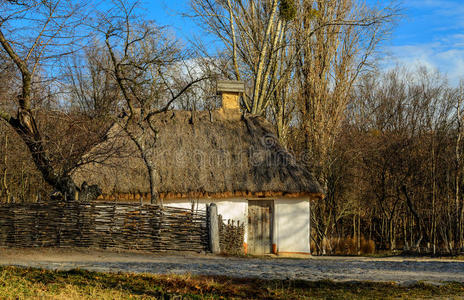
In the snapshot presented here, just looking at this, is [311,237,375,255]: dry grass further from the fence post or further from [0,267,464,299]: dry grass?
[0,267,464,299]: dry grass

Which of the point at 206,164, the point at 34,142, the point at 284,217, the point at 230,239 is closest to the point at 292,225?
the point at 284,217

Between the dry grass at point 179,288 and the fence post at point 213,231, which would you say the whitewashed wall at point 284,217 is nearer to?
the fence post at point 213,231

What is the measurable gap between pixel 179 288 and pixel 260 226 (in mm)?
10685

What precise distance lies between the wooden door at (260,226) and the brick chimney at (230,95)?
13.3ft

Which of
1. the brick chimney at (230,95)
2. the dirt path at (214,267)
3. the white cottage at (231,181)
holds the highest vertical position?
the brick chimney at (230,95)

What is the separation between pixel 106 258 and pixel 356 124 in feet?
68.3

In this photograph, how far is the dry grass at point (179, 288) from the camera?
638cm

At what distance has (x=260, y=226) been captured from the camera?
1741cm

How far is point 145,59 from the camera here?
43.8ft

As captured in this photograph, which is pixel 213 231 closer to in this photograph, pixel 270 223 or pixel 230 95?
pixel 270 223

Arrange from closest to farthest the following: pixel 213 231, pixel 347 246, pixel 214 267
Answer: pixel 214 267
pixel 213 231
pixel 347 246

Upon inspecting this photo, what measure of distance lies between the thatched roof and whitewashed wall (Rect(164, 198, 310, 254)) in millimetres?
513

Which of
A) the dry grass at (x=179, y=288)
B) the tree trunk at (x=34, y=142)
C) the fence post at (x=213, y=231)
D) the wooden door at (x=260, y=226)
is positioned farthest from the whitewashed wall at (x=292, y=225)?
the dry grass at (x=179, y=288)

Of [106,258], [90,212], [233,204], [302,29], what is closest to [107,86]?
[302,29]
